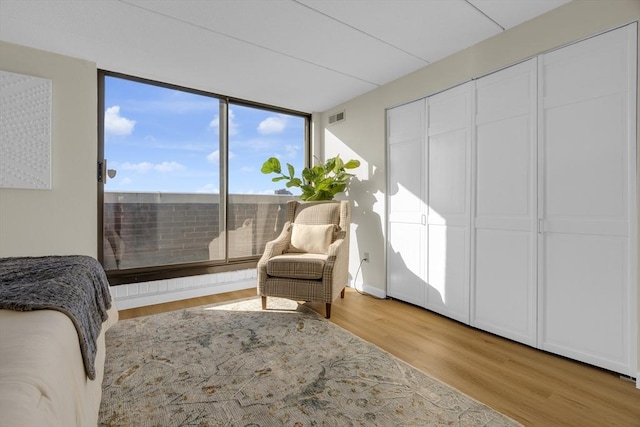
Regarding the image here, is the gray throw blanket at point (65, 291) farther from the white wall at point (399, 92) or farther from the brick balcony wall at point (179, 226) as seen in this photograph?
the white wall at point (399, 92)

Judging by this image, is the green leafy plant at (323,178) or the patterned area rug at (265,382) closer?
the patterned area rug at (265,382)

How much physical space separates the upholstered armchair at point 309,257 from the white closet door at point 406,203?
A: 52 centimetres

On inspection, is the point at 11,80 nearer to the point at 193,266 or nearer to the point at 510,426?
the point at 193,266

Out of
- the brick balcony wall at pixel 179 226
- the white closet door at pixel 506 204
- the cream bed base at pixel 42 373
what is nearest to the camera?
the cream bed base at pixel 42 373

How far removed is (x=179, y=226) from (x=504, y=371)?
3217 millimetres

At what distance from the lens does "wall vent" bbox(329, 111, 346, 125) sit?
12.9 feet

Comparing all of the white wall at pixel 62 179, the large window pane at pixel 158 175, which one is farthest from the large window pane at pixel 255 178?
the white wall at pixel 62 179

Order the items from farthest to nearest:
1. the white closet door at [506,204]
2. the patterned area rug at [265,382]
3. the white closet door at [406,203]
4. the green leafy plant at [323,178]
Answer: the green leafy plant at [323,178] < the white closet door at [406,203] < the white closet door at [506,204] < the patterned area rug at [265,382]

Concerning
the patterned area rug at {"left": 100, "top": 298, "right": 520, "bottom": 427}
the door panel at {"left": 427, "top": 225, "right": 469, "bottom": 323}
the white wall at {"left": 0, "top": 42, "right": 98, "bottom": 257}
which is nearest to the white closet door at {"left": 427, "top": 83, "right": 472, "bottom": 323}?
the door panel at {"left": 427, "top": 225, "right": 469, "bottom": 323}

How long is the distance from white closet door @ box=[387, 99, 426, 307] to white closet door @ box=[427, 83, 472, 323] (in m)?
0.10

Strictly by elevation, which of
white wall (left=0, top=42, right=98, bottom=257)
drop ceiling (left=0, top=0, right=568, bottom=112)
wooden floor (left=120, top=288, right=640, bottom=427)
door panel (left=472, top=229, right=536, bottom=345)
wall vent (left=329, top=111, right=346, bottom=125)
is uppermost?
drop ceiling (left=0, top=0, right=568, bottom=112)

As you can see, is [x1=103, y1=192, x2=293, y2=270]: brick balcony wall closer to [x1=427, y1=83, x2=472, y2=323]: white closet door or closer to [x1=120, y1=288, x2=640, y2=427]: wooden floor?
[x1=120, y1=288, x2=640, y2=427]: wooden floor

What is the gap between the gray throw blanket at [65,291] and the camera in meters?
1.10

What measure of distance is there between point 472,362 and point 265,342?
4.58 feet
